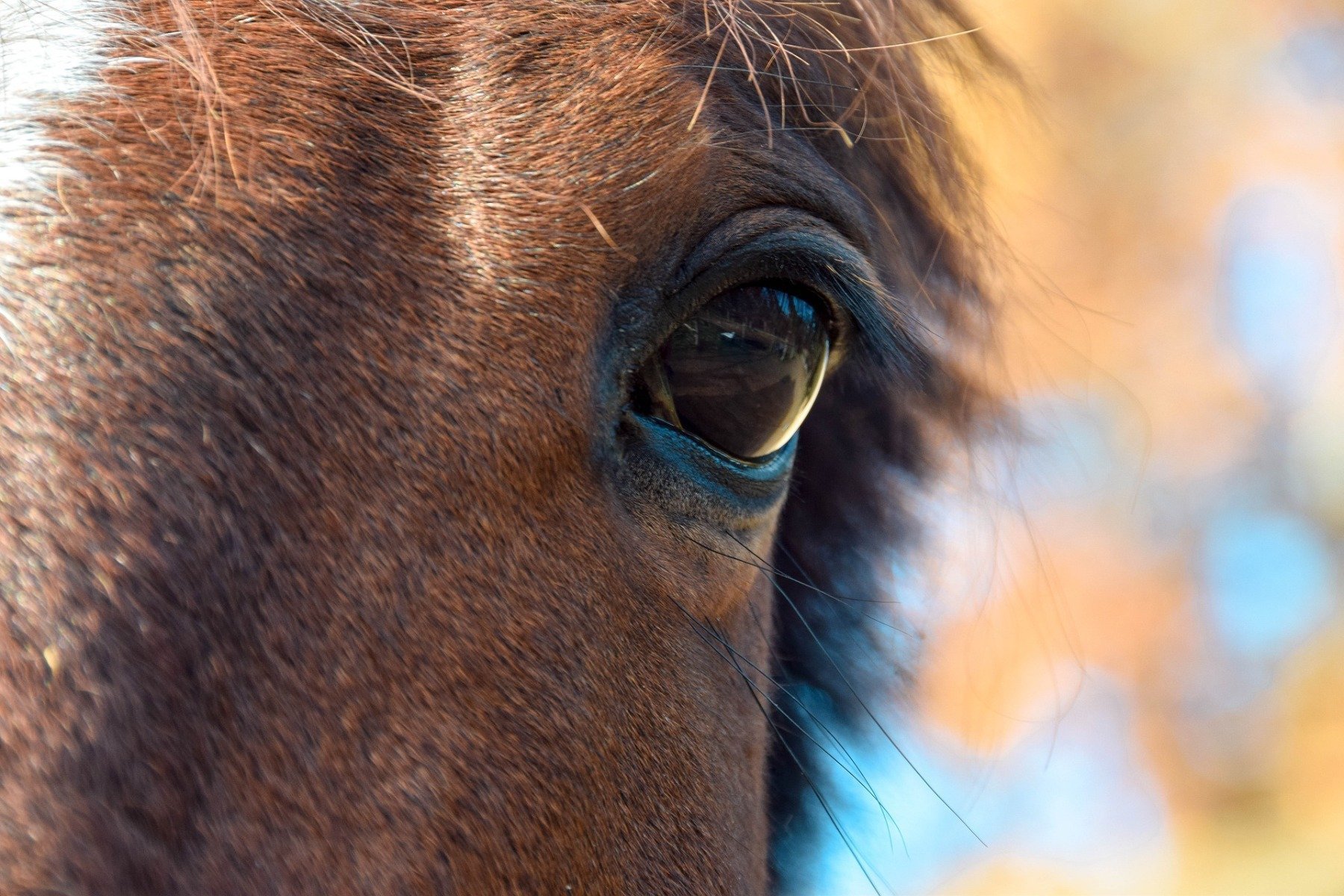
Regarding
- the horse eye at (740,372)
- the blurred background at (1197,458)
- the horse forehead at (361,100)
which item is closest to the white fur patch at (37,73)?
the horse forehead at (361,100)

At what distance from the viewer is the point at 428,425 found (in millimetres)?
1025

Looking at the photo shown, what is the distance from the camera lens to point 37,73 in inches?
39.4

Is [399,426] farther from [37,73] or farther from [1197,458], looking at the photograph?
[1197,458]

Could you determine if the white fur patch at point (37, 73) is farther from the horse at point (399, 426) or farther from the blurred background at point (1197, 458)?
the blurred background at point (1197, 458)

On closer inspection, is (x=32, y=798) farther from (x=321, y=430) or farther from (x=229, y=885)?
(x=321, y=430)

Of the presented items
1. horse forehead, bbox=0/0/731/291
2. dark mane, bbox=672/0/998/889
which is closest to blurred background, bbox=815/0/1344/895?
dark mane, bbox=672/0/998/889

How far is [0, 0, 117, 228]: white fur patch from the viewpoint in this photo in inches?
37.0

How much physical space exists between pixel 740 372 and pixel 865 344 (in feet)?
0.89

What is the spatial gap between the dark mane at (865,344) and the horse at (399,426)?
3 centimetres

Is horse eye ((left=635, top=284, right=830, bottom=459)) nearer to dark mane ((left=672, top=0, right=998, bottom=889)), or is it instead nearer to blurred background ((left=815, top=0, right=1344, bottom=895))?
dark mane ((left=672, top=0, right=998, bottom=889))

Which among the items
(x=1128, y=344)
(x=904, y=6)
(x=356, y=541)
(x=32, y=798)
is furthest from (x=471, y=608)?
(x=1128, y=344)

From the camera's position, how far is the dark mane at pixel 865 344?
142cm

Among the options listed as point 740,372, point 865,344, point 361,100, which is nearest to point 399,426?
point 361,100

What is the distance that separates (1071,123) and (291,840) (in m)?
8.95
